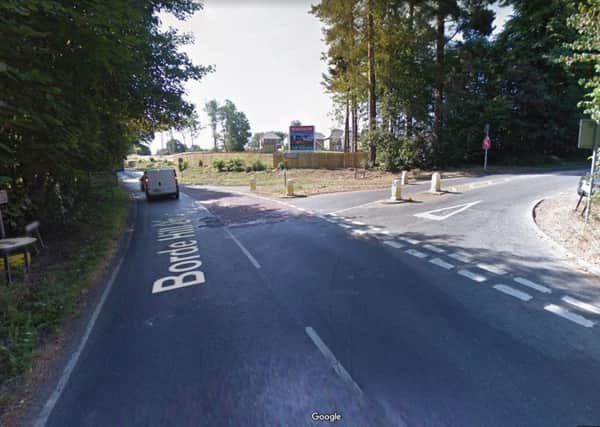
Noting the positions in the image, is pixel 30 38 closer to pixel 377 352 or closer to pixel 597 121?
pixel 377 352

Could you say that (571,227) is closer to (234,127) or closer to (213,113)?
(234,127)

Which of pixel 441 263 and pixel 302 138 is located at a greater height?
pixel 302 138

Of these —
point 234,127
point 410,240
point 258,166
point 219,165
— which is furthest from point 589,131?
point 234,127

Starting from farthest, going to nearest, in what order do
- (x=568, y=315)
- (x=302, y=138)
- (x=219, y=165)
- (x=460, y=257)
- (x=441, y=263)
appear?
(x=219, y=165)
(x=302, y=138)
(x=460, y=257)
(x=441, y=263)
(x=568, y=315)

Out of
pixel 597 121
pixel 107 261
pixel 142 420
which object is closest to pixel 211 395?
pixel 142 420

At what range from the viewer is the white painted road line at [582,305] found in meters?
3.87

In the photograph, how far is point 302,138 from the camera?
65.1 feet

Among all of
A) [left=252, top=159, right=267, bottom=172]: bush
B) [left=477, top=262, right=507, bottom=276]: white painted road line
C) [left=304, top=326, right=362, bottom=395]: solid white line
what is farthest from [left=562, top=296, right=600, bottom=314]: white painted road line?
[left=252, top=159, right=267, bottom=172]: bush

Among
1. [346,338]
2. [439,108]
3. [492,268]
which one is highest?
[439,108]

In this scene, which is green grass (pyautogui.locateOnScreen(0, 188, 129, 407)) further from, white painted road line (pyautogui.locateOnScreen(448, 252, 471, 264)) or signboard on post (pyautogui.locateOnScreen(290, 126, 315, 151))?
signboard on post (pyautogui.locateOnScreen(290, 126, 315, 151))

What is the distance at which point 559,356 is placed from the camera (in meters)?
3.02

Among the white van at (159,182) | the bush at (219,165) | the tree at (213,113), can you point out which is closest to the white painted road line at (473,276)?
the white van at (159,182)

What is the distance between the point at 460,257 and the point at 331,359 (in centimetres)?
403

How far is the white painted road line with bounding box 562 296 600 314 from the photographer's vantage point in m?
3.87
